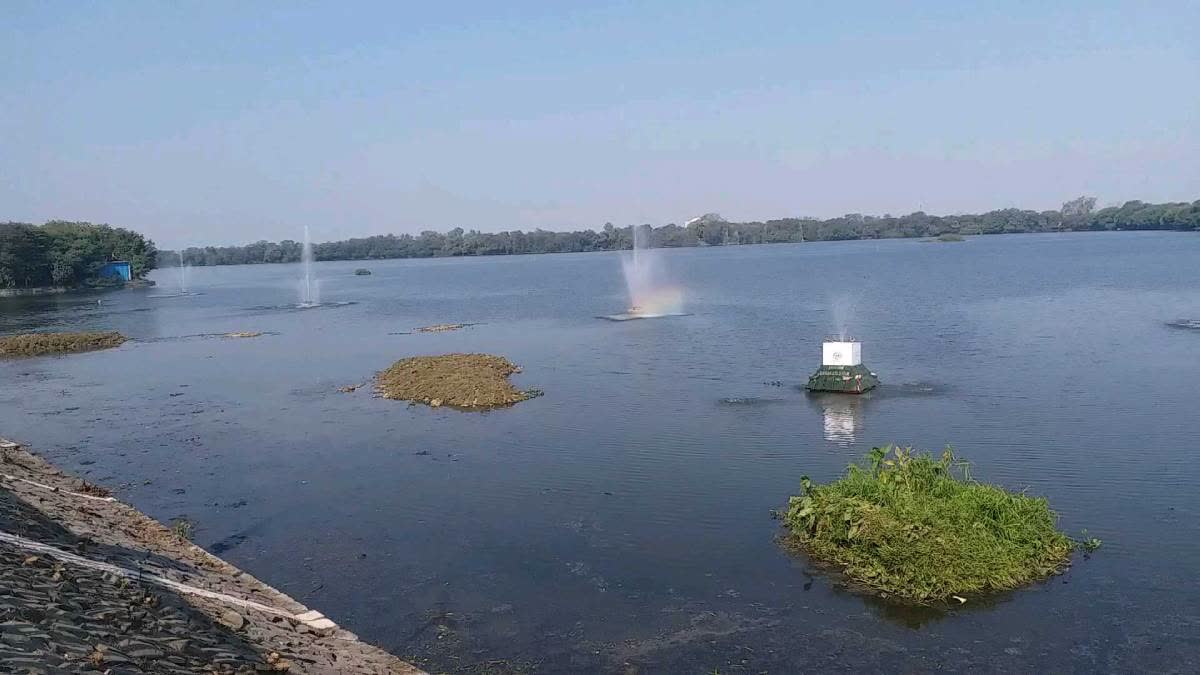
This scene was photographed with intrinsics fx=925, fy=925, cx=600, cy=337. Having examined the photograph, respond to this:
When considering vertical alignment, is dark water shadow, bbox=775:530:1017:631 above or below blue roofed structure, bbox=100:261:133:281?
below

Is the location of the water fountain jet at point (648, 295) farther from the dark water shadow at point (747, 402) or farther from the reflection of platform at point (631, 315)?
the dark water shadow at point (747, 402)

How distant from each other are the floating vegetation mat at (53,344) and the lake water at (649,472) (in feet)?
11.7

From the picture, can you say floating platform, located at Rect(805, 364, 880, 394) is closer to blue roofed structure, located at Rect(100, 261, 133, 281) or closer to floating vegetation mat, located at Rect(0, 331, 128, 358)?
floating vegetation mat, located at Rect(0, 331, 128, 358)

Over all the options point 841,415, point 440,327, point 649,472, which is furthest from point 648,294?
point 649,472

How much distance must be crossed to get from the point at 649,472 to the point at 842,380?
31.3ft

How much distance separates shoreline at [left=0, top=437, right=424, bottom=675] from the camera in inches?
343

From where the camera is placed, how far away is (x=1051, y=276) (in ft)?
252

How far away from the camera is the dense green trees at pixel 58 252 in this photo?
93.8 m

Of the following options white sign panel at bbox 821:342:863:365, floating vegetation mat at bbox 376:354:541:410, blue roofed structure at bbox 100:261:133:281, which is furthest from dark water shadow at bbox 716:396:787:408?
blue roofed structure at bbox 100:261:133:281

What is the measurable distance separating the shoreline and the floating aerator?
18.5 meters

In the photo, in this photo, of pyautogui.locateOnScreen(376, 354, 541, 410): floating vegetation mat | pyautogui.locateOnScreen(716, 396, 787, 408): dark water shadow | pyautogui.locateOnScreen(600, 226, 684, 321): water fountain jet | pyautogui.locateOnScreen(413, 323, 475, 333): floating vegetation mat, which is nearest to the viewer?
pyautogui.locateOnScreen(716, 396, 787, 408): dark water shadow

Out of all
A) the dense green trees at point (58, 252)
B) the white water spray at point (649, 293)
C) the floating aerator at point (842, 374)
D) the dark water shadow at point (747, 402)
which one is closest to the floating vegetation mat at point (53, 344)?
the white water spray at point (649, 293)

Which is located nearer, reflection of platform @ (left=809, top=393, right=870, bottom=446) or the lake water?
the lake water

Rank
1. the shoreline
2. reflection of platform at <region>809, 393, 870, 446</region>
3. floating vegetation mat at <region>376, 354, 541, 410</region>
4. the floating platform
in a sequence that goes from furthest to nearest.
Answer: floating vegetation mat at <region>376, 354, 541, 410</region> < the floating platform < reflection of platform at <region>809, 393, 870, 446</region> < the shoreline
